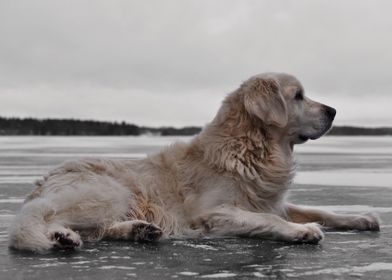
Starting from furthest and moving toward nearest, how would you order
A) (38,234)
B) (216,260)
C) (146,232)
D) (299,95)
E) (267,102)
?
(299,95) < (267,102) < (146,232) < (38,234) < (216,260)

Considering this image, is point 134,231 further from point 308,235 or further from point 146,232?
point 308,235

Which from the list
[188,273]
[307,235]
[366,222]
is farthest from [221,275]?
[366,222]

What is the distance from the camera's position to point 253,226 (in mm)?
5820

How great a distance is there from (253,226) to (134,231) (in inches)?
43.3

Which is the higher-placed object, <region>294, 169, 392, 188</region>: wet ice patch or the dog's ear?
the dog's ear

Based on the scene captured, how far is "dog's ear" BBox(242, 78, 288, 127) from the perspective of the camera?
6719mm

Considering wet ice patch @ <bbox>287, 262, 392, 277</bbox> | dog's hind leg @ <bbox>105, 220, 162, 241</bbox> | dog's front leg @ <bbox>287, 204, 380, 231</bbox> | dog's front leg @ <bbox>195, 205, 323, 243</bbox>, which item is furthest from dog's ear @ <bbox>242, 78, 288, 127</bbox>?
wet ice patch @ <bbox>287, 262, 392, 277</bbox>

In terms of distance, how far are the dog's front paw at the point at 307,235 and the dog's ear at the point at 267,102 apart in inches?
61.5

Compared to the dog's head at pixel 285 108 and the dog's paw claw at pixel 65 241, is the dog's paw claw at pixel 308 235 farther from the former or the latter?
the dog's paw claw at pixel 65 241

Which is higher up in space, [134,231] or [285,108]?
[285,108]

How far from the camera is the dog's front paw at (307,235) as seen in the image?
541cm

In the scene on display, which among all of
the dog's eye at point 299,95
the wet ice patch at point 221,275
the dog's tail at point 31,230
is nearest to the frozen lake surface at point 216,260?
the wet ice patch at point 221,275

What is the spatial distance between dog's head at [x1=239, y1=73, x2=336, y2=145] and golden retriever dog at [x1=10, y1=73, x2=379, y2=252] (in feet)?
0.04

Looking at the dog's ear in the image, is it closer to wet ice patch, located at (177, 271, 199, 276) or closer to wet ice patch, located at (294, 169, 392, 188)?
wet ice patch, located at (177, 271, 199, 276)
